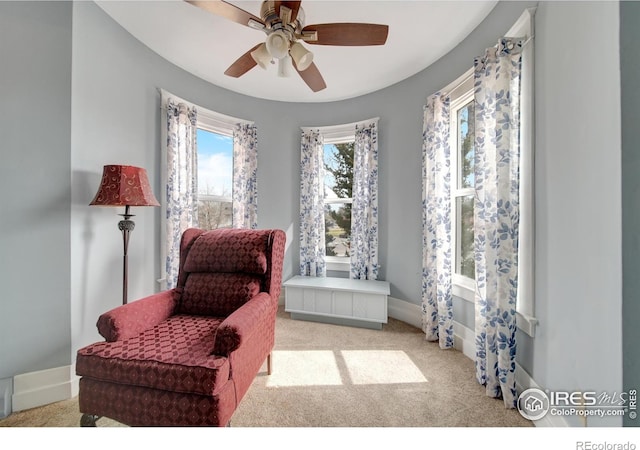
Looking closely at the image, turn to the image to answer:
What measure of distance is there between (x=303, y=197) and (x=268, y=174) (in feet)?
1.83

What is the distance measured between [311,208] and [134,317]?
2121 millimetres

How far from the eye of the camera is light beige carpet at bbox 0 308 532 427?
53.4 inches

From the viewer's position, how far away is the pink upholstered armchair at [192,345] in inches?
42.1

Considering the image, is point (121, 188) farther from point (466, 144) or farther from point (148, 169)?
point (466, 144)

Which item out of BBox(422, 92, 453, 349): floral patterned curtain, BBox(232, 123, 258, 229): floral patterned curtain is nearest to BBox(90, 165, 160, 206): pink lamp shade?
BBox(232, 123, 258, 229): floral patterned curtain

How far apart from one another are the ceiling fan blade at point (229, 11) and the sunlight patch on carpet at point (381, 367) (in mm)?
2299

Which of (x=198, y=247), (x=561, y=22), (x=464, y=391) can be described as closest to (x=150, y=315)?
(x=198, y=247)

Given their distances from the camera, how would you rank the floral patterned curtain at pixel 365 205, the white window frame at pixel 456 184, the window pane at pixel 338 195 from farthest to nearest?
1. the window pane at pixel 338 195
2. the floral patterned curtain at pixel 365 205
3. the white window frame at pixel 456 184

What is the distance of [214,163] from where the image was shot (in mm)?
3000

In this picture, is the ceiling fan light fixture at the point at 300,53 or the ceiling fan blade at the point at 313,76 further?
the ceiling fan blade at the point at 313,76

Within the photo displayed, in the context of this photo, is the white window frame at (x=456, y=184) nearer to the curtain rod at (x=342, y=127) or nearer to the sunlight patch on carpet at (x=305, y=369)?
the curtain rod at (x=342, y=127)

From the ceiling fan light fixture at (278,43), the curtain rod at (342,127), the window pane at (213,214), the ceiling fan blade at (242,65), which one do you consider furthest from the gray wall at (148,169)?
the ceiling fan light fixture at (278,43)

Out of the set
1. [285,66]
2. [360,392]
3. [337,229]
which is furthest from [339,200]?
[360,392]
